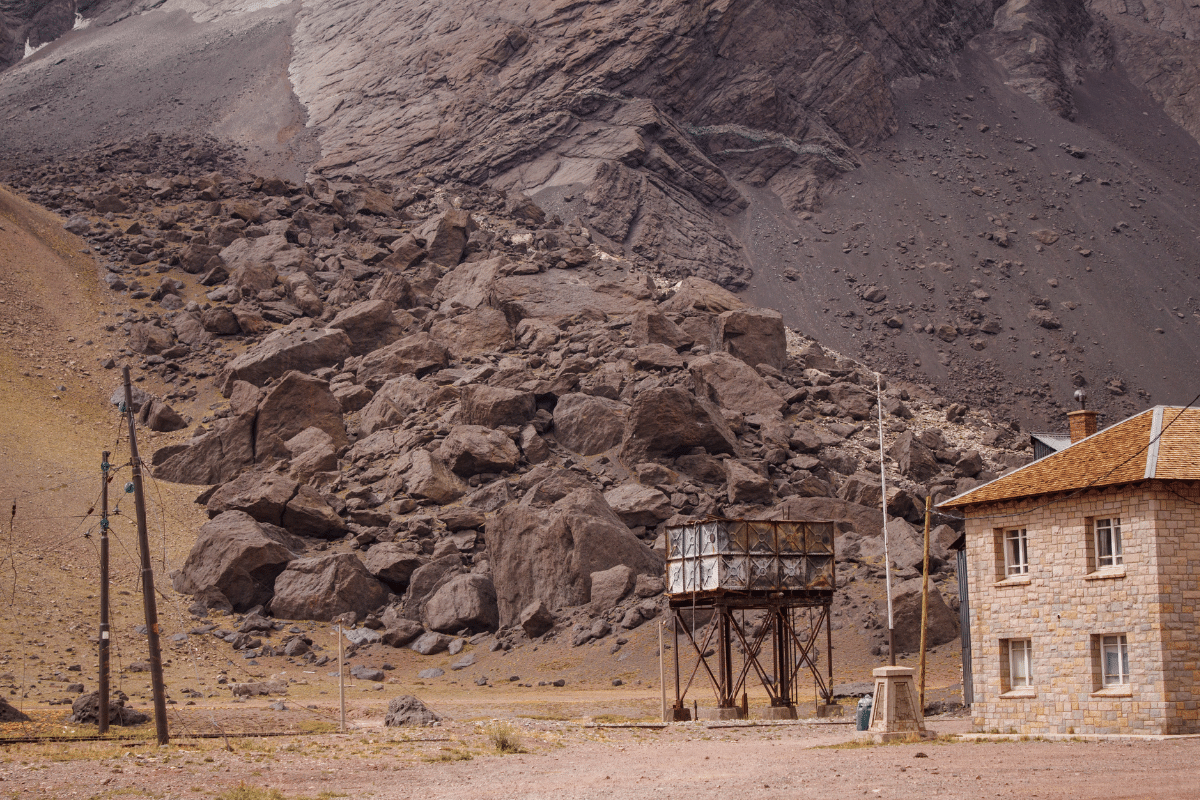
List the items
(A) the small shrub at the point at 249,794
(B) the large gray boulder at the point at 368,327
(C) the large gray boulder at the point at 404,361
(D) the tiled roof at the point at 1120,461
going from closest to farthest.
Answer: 1. (A) the small shrub at the point at 249,794
2. (D) the tiled roof at the point at 1120,461
3. (C) the large gray boulder at the point at 404,361
4. (B) the large gray boulder at the point at 368,327

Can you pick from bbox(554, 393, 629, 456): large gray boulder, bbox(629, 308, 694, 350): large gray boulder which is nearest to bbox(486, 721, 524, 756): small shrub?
bbox(554, 393, 629, 456): large gray boulder

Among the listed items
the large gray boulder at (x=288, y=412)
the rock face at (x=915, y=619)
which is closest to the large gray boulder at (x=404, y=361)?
the large gray boulder at (x=288, y=412)

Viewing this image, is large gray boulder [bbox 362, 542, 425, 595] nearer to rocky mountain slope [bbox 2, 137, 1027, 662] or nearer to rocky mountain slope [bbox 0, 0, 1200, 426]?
rocky mountain slope [bbox 2, 137, 1027, 662]

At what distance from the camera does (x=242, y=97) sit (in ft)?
385

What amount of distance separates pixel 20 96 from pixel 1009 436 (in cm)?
10461

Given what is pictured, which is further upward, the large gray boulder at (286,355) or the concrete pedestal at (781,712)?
the large gray boulder at (286,355)

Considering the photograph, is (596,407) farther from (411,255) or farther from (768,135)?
(768,135)

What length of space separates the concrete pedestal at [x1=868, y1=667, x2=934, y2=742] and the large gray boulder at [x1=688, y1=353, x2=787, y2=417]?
36.5 m

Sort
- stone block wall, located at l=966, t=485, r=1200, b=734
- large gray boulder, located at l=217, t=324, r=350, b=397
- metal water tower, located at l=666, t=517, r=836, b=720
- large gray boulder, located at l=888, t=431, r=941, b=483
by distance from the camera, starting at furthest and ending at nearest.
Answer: large gray boulder, located at l=217, t=324, r=350, b=397 → large gray boulder, located at l=888, t=431, r=941, b=483 → metal water tower, located at l=666, t=517, r=836, b=720 → stone block wall, located at l=966, t=485, r=1200, b=734

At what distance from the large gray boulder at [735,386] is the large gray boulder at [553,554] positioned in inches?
582

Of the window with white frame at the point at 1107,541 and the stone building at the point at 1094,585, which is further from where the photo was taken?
the window with white frame at the point at 1107,541

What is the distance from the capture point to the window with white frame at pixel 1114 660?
23172 mm

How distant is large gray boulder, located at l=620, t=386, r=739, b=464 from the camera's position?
54094mm

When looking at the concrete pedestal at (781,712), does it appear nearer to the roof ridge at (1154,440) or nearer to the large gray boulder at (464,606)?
the roof ridge at (1154,440)
